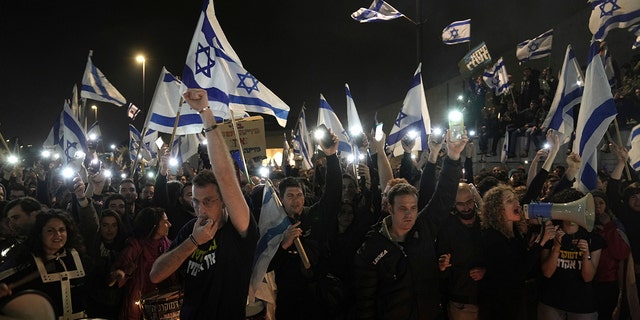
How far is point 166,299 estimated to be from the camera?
389 cm

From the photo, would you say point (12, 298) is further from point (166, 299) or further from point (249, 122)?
point (249, 122)

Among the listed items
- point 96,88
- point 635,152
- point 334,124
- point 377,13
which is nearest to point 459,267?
point 635,152

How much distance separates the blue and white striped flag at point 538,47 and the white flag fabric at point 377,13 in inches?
194

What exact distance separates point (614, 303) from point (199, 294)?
4571 millimetres

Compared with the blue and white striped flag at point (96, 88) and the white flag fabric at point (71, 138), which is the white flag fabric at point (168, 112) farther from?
the blue and white striped flag at point (96, 88)

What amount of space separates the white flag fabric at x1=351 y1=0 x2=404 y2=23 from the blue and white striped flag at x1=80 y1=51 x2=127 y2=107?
22.7 ft

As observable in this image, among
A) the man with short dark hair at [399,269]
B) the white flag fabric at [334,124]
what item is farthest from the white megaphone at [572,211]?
the white flag fabric at [334,124]

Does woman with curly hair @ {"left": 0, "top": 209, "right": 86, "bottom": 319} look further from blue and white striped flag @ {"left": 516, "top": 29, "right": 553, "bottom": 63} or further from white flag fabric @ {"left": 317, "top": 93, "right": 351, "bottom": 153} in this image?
blue and white striped flag @ {"left": 516, "top": 29, "right": 553, "bottom": 63}

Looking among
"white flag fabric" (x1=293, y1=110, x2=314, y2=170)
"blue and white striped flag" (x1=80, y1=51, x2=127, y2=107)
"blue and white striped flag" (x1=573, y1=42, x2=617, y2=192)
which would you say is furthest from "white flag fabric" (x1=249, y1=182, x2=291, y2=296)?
"white flag fabric" (x1=293, y1=110, x2=314, y2=170)

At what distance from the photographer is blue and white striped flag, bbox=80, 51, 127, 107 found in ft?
34.2

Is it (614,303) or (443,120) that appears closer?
(614,303)

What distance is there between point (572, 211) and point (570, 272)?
785mm

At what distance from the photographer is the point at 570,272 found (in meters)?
4.45

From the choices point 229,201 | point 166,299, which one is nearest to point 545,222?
point 229,201
